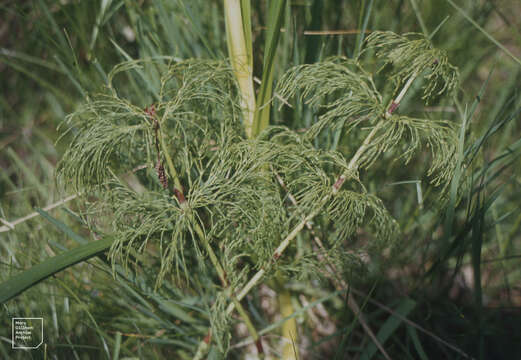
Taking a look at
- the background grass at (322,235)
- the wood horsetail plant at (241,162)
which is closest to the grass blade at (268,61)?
the wood horsetail plant at (241,162)

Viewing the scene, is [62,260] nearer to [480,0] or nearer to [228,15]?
[228,15]

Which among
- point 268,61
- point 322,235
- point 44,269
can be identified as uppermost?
point 268,61

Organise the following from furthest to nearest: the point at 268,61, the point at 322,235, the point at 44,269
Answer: the point at 322,235
the point at 268,61
the point at 44,269

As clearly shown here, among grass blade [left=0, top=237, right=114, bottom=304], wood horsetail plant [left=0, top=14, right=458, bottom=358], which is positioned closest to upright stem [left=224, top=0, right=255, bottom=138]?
wood horsetail plant [left=0, top=14, right=458, bottom=358]

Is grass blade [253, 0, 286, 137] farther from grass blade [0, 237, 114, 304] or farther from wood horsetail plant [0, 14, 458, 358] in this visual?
grass blade [0, 237, 114, 304]

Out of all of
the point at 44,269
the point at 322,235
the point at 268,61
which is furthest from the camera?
the point at 322,235

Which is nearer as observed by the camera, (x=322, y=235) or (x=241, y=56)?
(x=241, y=56)

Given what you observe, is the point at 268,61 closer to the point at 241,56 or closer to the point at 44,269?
the point at 241,56

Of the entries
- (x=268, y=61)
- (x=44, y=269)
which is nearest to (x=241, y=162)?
(x=268, y=61)

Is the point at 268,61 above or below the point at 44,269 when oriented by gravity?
above

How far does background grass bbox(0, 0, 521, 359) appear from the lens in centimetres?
93

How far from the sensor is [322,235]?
102 centimetres

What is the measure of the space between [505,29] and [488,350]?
1219mm

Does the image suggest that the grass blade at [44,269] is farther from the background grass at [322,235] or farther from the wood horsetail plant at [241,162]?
the background grass at [322,235]
